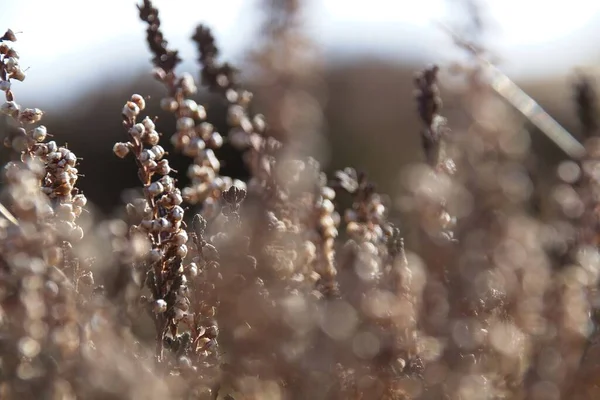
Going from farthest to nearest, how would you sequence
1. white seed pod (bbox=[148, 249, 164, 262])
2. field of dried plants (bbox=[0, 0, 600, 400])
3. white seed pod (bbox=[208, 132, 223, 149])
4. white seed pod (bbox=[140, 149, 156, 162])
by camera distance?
white seed pod (bbox=[208, 132, 223, 149]), white seed pod (bbox=[140, 149, 156, 162]), white seed pod (bbox=[148, 249, 164, 262]), field of dried plants (bbox=[0, 0, 600, 400])

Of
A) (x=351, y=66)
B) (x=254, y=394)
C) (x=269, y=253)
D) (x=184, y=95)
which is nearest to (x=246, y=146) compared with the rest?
(x=184, y=95)

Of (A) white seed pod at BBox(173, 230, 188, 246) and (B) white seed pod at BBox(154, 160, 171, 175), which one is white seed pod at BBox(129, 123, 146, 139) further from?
(A) white seed pod at BBox(173, 230, 188, 246)

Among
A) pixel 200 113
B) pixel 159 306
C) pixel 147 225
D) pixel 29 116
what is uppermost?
pixel 200 113

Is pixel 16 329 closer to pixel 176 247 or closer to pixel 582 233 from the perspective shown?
pixel 176 247

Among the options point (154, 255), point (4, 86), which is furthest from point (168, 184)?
point (4, 86)

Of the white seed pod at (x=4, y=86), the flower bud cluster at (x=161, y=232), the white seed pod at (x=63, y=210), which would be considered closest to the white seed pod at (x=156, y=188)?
the flower bud cluster at (x=161, y=232)

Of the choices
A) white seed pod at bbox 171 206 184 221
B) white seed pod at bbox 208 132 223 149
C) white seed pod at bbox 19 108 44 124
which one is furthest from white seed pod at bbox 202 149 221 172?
white seed pod at bbox 19 108 44 124

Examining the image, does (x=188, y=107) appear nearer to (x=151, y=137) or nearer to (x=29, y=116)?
(x=151, y=137)

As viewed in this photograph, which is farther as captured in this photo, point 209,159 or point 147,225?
point 209,159

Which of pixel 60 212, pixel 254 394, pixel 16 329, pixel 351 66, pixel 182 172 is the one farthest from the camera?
pixel 351 66
